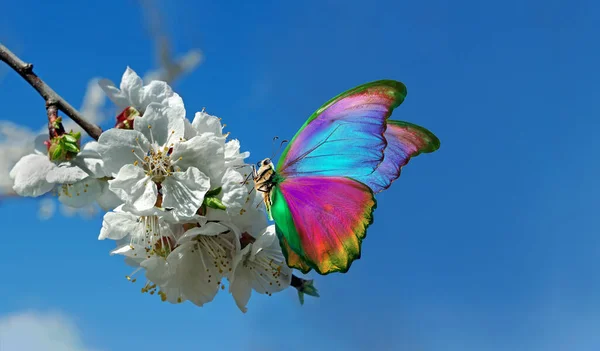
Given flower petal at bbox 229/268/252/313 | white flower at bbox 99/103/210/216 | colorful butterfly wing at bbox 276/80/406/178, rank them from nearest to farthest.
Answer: colorful butterfly wing at bbox 276/80/406/178
white flower at bbox 99/103/210/216
flower petal at bbox 229/268/252/313

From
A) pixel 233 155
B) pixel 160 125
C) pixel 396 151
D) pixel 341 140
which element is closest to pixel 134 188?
pixel 160 125

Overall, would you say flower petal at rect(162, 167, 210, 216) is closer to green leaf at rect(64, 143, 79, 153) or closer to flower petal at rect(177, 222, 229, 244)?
flower petal at rect(177, 222, 229, 244)

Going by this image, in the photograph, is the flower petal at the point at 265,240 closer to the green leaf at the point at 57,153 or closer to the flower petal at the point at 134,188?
the flower petal at the point at 134,188

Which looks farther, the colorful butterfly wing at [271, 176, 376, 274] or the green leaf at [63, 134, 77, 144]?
the green leaf at [63, 134, 77, 144]

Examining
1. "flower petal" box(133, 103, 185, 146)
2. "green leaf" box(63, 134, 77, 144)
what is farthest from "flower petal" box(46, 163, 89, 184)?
"flower petal" box(133, 103, 185, 146)

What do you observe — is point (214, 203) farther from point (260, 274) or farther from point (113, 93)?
point (113, 93)

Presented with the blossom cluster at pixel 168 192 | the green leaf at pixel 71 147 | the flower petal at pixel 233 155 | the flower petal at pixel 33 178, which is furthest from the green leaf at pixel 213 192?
the flower petal at pixel 33 178

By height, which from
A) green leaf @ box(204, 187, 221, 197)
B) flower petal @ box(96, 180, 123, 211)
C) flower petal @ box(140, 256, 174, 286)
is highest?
flower petal @ box(96, 180, 123, 211)
